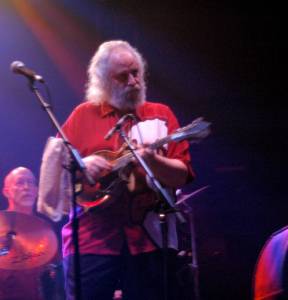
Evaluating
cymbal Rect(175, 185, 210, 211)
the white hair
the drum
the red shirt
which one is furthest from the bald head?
the drum

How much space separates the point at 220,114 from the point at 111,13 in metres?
1.64

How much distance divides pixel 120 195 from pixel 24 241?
2.63 meters

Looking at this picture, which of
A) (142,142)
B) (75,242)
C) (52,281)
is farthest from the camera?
(52,281)

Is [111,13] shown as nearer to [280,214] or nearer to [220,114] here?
[220,114]

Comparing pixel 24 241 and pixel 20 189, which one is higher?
pixel 20 189

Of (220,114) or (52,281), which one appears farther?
(220,114)

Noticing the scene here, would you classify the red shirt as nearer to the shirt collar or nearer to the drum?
the shirt collar

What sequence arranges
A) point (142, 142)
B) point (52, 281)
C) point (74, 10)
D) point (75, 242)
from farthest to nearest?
point (74, 10) → point (52, 281) → point (142, 142) → point (75, 242)

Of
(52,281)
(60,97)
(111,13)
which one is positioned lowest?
(52,281)

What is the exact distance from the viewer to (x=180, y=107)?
5.70 meters

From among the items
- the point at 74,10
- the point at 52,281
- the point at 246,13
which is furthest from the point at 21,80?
the point at 246,13

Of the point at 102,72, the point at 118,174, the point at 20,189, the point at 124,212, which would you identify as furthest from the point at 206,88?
the point at 124,212

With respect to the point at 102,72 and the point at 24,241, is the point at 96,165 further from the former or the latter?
the point at 24,241

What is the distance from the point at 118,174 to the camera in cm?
259
